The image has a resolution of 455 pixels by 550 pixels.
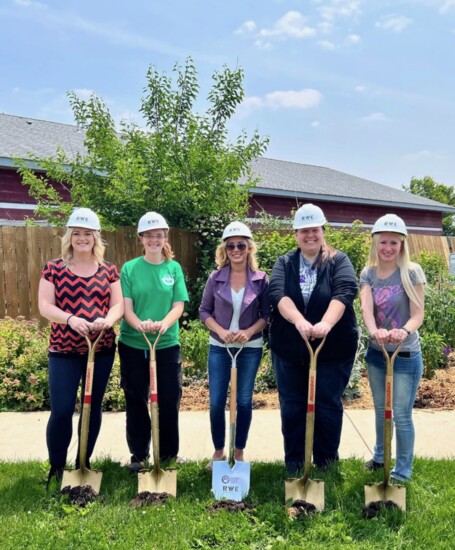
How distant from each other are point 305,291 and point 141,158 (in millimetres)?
4843

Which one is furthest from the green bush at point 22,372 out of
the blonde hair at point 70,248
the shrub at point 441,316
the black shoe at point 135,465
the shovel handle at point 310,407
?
the shrub at point 441,316

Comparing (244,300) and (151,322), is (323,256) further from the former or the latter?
(151,322)

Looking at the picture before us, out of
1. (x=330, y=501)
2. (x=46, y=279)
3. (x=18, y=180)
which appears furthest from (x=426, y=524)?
(x=18, y=180)

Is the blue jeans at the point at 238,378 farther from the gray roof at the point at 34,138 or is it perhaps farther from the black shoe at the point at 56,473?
the gray roof at the point at 34,138

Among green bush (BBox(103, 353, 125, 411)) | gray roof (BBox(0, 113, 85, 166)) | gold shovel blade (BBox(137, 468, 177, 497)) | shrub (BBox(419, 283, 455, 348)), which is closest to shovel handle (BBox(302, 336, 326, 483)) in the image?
gold shovel blade (BBox(137, 468, 177, 497))

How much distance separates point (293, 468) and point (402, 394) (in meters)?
0.99

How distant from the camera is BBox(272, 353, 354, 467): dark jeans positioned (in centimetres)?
351

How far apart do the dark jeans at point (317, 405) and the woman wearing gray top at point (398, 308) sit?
347mm

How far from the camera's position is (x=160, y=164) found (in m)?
7.58

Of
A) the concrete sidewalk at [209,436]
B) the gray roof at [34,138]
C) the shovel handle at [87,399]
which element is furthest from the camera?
the gray roof at [34,138]

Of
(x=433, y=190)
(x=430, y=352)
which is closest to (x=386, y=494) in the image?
(x=430, y=352)

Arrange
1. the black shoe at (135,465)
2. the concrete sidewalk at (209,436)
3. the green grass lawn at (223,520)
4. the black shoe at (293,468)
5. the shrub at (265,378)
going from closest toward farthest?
the green grass lawn at (223,520) → the black shoe at (293,468) → the black shoe at (135,465) → the concrete sidewalk at (209,436) → the shrub at (265,378)

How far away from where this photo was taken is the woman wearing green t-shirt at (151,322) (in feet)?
11.7

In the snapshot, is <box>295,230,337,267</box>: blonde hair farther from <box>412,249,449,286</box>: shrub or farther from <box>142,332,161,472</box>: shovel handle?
<box>412,249,449,286</box>: shrub
